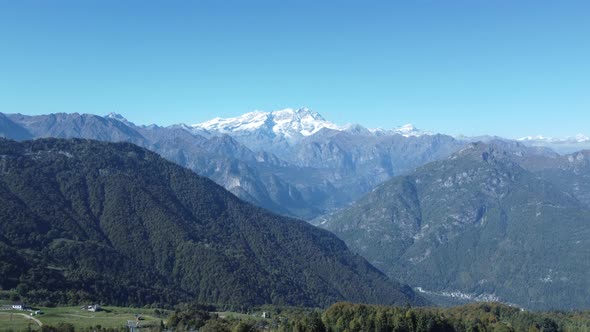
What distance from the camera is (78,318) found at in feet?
539

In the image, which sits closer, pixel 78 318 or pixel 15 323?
pixel 15 323

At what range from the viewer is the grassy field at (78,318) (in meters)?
149

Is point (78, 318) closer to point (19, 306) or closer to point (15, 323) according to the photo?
point (19, 306)

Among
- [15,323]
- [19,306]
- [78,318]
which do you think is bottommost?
[78,318]

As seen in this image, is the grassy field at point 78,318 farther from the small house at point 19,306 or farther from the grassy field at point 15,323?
the small house at point 19,306

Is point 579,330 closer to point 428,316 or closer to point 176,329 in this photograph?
point 428,316

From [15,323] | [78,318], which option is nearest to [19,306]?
[78,318]


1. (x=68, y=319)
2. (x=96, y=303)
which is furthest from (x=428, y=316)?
(x=96, y=303)

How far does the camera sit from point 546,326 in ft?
598

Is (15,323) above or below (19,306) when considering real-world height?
above

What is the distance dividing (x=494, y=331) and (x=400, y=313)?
26174 millimetres

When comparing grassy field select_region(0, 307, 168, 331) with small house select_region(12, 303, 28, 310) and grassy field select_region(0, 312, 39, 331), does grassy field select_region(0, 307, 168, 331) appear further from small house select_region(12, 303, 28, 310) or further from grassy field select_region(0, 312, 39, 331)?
small house select_region(12, 303, 28, 310)

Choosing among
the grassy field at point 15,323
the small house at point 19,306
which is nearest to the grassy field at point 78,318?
the grassy field at point 15,323

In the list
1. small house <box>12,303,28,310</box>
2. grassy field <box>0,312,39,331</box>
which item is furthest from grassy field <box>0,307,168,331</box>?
small house <box>12,303,28,310</box>
